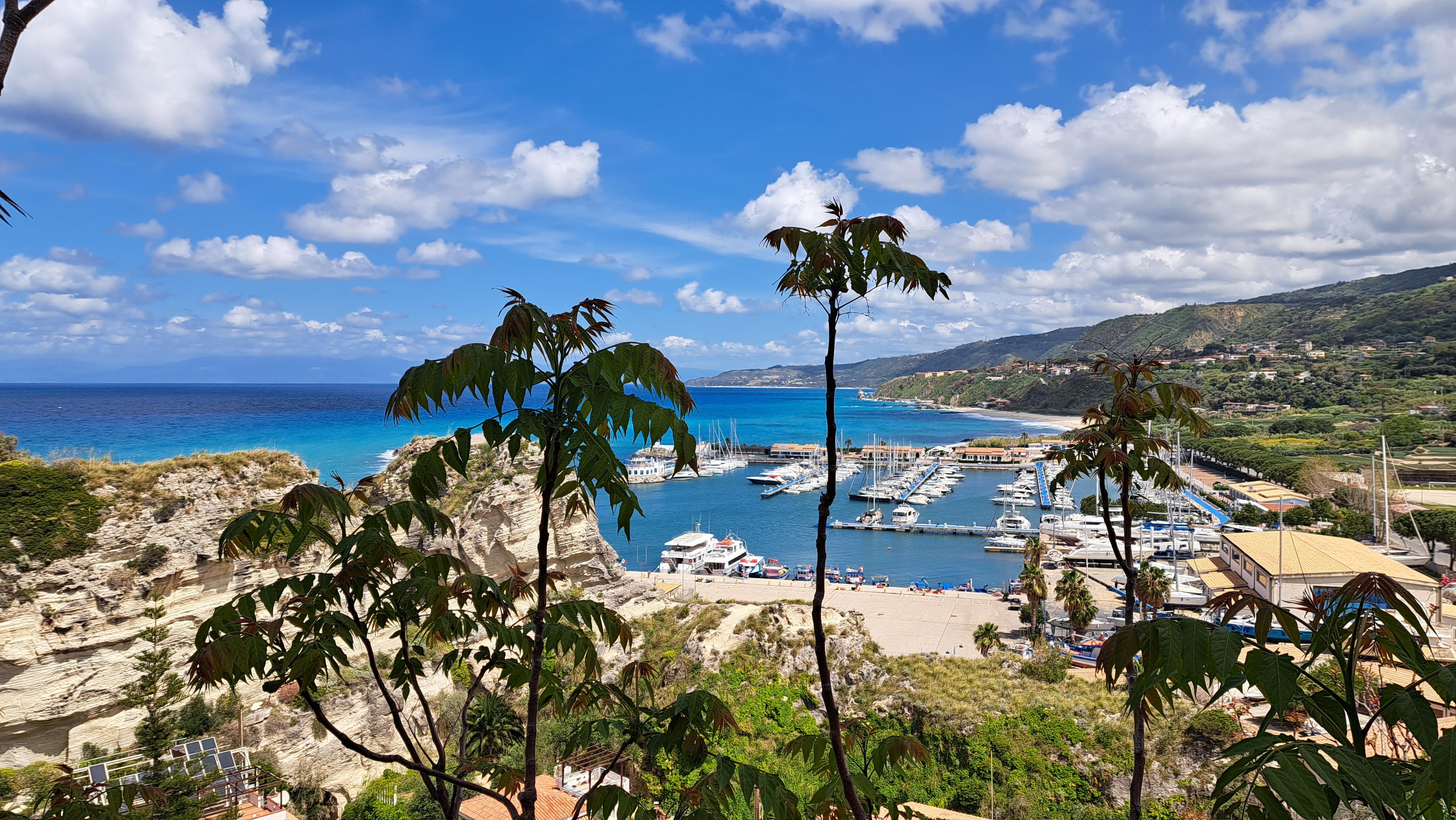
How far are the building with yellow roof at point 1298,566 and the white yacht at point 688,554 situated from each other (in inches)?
945

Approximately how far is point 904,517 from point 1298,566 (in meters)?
27.8

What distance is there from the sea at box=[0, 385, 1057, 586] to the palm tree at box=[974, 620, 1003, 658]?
1243 cm

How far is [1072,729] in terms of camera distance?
48.5ft

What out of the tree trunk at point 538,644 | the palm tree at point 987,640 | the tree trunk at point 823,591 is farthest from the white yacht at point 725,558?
the tree trunk at point 538,644

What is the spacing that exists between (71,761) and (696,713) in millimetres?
17268

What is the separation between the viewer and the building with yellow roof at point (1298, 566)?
23.7 meters

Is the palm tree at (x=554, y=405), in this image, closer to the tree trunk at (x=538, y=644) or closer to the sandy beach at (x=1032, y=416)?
the tree trunk at (x=538, y=644)

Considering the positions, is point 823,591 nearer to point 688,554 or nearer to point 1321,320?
point 688,554

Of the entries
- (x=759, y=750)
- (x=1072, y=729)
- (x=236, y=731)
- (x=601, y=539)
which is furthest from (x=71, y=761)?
(x=1072, y=729)

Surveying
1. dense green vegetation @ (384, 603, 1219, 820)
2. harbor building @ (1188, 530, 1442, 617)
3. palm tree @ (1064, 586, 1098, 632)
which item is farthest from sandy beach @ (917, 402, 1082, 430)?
dense green vegetation @ (384, 603, 1219, 820)

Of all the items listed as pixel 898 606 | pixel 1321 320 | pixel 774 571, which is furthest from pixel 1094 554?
pixel 1321 320

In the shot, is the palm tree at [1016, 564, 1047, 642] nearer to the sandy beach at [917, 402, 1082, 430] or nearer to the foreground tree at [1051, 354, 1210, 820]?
the foreground tree at [1051, 354, 1210, 820]

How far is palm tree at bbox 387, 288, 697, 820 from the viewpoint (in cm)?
166

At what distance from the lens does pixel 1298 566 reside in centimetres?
2550
